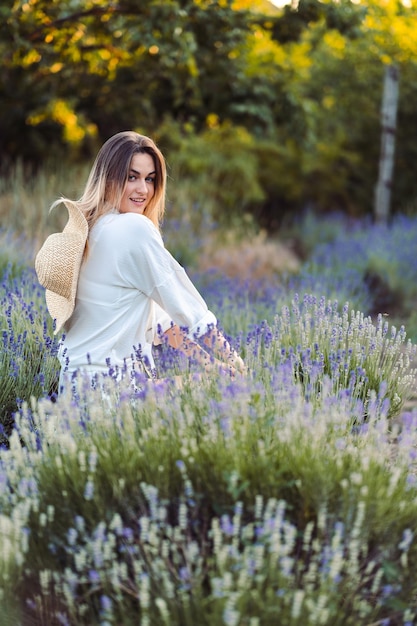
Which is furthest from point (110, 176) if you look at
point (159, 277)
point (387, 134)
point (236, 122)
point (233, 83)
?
point (387, 134)

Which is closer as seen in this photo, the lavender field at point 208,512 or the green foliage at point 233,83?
the lavender field at point 208,512

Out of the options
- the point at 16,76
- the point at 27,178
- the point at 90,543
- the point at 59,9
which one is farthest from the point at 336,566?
the point at 27,178

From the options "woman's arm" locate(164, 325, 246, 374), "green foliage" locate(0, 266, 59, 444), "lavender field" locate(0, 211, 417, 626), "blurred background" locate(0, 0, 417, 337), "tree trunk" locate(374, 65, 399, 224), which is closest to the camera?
"lavender field" locate(0, 211, 417, 626)

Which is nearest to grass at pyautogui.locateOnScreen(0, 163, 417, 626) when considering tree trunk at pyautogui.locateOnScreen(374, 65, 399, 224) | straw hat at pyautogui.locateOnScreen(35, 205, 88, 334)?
straw hat at pyautogui.locateOnScreen(35, 205, 88, 334)

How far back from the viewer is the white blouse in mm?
2998

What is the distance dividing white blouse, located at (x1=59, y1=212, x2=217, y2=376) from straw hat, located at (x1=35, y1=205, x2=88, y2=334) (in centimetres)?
Result: 6

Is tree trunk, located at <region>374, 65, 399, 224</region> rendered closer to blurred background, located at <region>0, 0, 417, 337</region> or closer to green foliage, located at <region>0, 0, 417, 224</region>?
blurred background, located at <region>0, 0, 417, 337</region>

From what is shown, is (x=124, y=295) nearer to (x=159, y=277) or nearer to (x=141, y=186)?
(x=159, y=277)

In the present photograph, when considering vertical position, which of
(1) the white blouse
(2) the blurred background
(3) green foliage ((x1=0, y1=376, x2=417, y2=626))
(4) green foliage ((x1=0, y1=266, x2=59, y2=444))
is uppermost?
(2) the blurred background

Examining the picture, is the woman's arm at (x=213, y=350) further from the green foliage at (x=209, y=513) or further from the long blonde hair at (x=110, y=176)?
the long blonde hair at (x=110, y=176)

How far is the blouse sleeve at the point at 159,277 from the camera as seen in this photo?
2980 mm

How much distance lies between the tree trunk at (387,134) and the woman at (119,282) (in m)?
7.32

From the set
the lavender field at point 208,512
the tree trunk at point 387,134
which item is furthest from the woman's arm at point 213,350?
the tree trunk at point 387,134

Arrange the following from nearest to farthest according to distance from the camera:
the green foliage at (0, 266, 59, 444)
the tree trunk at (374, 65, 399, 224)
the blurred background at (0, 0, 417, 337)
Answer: the green foliage at (0, 266, 59, 444) → the blurred background at (0, 0, 417, 337) → the tree trunk at (374, 65, 399, 224)
